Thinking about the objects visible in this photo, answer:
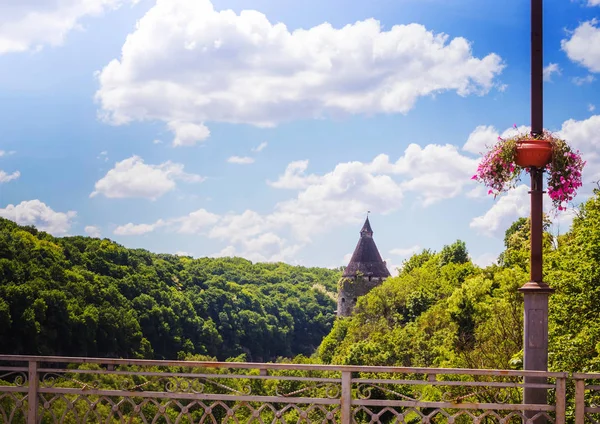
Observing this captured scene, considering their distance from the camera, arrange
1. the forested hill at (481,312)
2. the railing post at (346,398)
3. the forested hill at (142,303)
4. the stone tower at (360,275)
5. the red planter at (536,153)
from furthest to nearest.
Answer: the stone tower at (360,275), the forested hill at (142,303), the forested hill at (481,312), the red planter at (536,153), the railing post at (346,398)

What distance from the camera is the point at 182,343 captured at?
87.4 m

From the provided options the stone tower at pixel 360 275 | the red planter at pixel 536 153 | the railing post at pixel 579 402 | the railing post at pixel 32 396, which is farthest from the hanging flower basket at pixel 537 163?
the stone tower at pixel 360 275

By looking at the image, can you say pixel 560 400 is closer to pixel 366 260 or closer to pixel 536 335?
pixel 536 335

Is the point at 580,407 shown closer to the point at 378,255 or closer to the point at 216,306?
the point at 378,255

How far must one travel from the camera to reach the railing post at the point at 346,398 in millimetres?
7797

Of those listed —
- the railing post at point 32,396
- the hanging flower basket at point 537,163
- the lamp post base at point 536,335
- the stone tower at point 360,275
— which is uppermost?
the stone tower at point 360,275

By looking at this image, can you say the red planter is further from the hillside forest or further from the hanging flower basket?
the hillside forest

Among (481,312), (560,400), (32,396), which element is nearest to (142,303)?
(481,312)

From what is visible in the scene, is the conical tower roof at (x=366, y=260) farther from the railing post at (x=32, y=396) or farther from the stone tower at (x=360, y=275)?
the railing post at (x=32, y=396)

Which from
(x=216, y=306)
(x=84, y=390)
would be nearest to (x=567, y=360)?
(x=84, y=390)

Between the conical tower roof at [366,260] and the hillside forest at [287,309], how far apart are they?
14.2 ft

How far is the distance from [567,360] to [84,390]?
955cm

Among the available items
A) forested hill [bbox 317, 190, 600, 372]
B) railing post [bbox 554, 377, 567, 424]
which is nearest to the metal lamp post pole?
railing post [bbox 554, 377, 567, 424]

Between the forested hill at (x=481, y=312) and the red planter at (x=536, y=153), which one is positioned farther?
the forested hill at (x=481, y=312)
